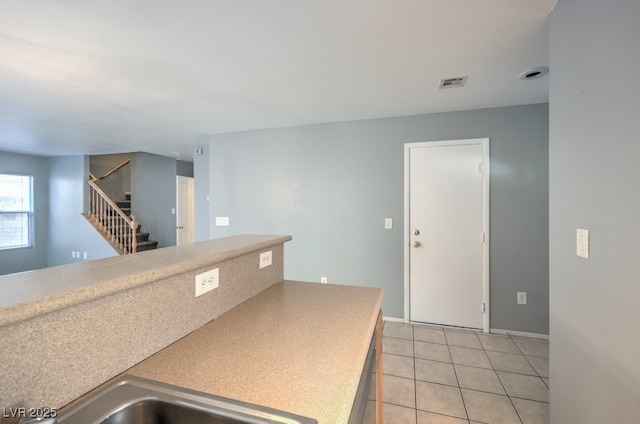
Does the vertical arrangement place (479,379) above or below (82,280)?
below

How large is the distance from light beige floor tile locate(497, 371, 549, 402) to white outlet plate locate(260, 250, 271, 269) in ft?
6.34

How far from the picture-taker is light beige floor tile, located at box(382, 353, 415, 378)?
2.24m

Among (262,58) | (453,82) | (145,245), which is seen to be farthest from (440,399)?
(145,245)

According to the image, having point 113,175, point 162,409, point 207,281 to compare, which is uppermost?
point 113,175

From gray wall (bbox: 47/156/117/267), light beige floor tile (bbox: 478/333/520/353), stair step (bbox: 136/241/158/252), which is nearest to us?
light beige floor tile (bbox: 478/333/520/353)

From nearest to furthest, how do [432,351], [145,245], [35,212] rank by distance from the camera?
1. [432,351]
2. [35,212]
3. [145,245]

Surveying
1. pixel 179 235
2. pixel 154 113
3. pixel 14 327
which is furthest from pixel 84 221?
pixel 14 327

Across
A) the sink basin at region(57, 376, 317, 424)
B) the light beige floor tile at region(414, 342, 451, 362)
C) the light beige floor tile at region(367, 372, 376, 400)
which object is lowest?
the light beige floor tile at region(414, 342, 451, 362)

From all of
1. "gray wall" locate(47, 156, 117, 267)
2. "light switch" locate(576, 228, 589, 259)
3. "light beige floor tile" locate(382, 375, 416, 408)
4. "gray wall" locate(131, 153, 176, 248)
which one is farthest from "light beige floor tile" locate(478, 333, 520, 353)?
"gray wall" locate(47, 156, 117, 267)

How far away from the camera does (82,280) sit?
2.34 feet

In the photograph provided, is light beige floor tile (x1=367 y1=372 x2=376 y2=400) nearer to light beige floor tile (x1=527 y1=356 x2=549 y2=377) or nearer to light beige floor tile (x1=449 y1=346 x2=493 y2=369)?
light beige floor tile (x1=449 y1=346 x2=493 y2=369)

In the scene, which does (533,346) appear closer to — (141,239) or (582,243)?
(582,243)

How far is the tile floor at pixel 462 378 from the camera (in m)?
1.79

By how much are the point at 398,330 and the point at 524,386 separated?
114cm
